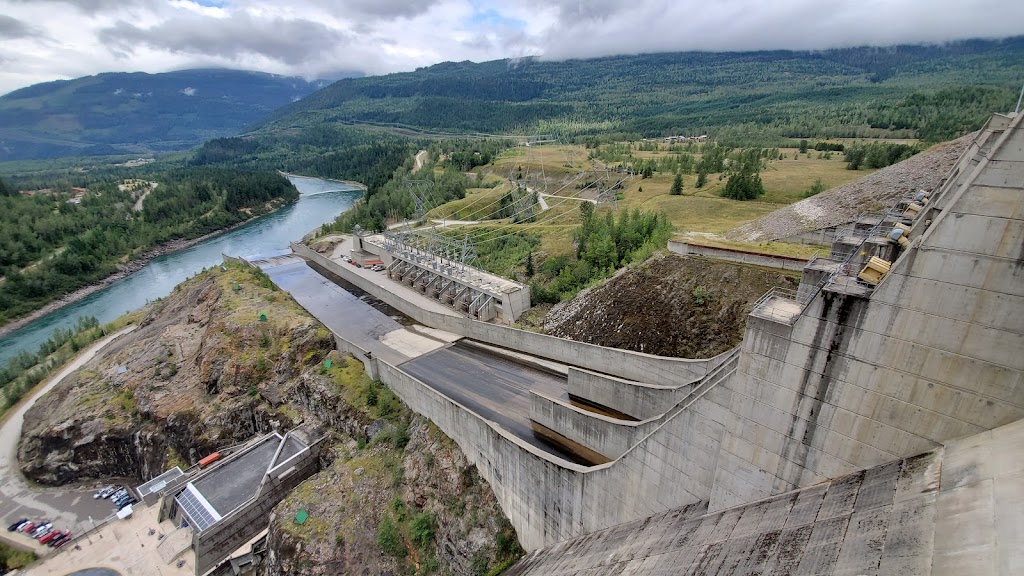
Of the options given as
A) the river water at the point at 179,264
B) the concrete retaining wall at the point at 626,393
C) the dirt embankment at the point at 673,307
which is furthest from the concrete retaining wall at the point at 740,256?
the river water at the point at 179,264

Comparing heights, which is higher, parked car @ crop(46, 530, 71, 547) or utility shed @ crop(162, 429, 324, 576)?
utility shed @ crop(162, 429, 324, 576)

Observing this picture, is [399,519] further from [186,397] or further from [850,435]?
[186,397]

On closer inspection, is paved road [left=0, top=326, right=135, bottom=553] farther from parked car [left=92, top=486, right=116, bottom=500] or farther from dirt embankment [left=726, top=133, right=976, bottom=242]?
dirt embankment [left=726, top=133, right=976, bottom=242]

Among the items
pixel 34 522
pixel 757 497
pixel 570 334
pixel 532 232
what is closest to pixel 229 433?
pixel 34 522

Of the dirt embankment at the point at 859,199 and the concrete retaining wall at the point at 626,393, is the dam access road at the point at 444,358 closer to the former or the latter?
the concrete retaining wall at the point at 626,393

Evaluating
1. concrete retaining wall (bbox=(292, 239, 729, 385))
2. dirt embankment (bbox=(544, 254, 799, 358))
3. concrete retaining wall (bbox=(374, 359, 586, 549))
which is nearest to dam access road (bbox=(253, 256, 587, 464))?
concrete retaining wall (bbox=(292, 239, 729, 385))

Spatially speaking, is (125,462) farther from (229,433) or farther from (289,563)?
(289,563)
